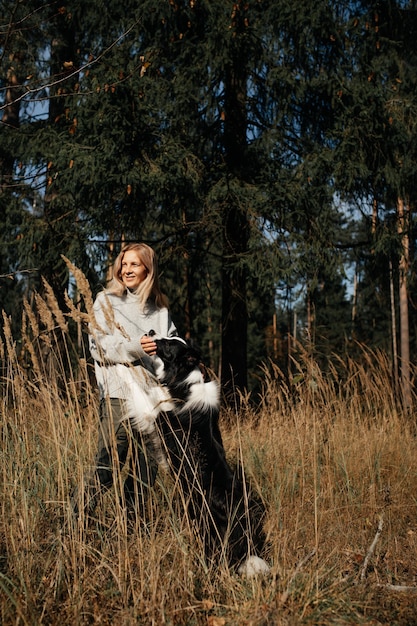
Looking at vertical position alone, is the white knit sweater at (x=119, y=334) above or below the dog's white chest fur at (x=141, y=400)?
above

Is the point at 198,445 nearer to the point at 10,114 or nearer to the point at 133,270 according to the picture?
the point at 133,270

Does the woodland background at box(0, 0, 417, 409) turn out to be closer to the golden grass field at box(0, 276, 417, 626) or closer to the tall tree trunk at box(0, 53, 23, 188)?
the tall tree trunk at box(0, 53, 23, 188)

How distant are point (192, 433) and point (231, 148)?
515 centimetres

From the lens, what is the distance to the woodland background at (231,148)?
6254 mm

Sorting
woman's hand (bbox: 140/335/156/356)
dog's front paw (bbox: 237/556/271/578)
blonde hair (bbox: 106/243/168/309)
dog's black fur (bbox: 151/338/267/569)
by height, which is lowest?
dog's front paw (bbox: 237/556/271/578)

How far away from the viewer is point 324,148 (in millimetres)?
6355

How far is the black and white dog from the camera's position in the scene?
2.60 metres

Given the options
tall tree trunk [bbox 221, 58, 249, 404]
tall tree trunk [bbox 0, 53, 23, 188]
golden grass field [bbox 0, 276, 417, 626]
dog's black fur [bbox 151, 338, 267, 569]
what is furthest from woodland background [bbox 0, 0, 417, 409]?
dog's black fur [bbox 151, 338, 267, 569]

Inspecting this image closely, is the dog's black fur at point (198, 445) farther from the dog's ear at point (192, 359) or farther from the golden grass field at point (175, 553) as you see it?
the golden grass field at point (175, 553)

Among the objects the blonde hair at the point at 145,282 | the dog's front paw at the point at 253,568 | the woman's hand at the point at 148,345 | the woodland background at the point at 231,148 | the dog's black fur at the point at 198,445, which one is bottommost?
the dog's front paw at the point at 253,568

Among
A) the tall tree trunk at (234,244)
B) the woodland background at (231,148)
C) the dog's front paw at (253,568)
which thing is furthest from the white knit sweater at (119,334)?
the tall tree trunk at (234,244)

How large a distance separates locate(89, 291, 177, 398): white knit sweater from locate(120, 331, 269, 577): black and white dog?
9 cm

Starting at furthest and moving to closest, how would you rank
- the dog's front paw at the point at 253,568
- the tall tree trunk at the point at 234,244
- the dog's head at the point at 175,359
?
the tall tree trunk at the point at 234,244 < the dog's head at the point at 175,359 < the dog's front paw at the point at 253,568

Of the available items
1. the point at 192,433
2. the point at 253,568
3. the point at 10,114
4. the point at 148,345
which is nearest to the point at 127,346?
the point at 148,345
